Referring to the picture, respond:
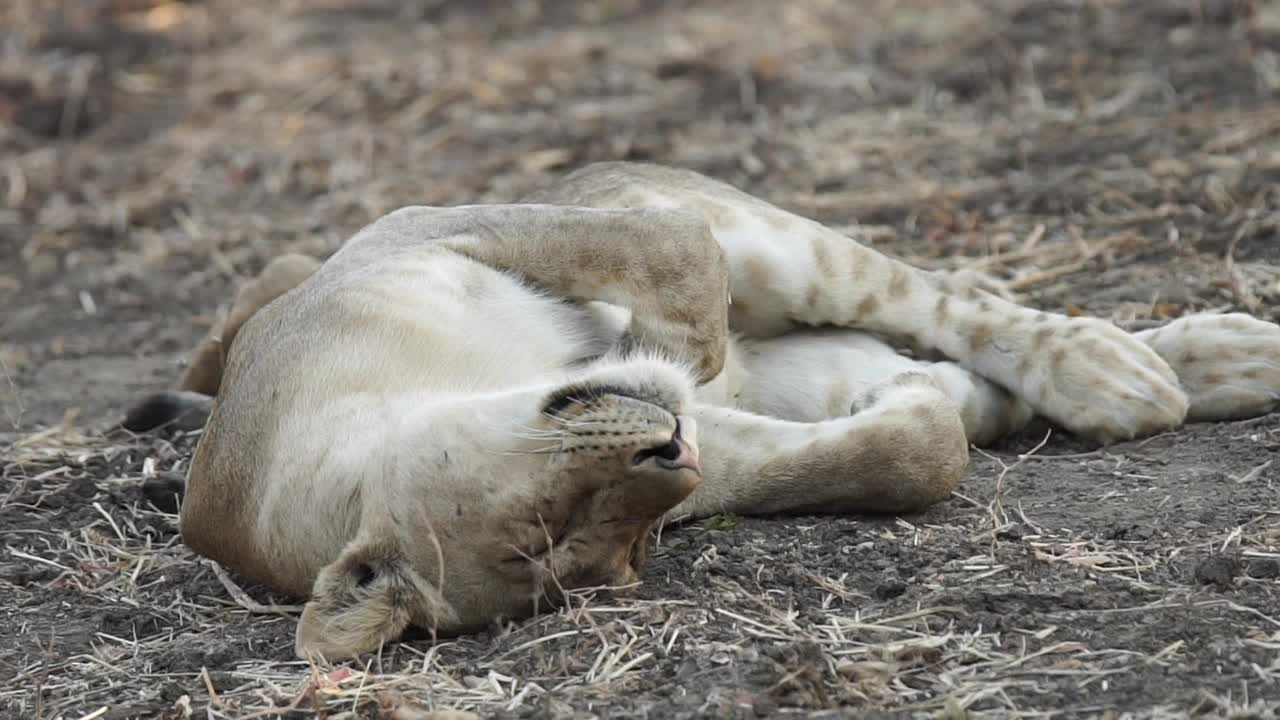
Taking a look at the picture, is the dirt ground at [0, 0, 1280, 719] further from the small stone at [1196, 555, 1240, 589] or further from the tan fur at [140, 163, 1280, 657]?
the tan fur at [140, 163, 1280, 657]

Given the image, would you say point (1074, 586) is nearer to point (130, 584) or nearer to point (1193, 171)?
point (130, 584)

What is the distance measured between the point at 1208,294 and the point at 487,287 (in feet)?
8.08

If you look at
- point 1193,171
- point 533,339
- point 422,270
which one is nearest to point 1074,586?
point 533,339

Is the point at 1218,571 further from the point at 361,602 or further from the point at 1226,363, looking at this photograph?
the point at 361,602

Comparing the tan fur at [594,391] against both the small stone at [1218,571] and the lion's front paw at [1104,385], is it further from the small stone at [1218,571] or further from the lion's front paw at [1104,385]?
the small stone at [1218,571]

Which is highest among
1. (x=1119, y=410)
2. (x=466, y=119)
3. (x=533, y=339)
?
(x=533, y=339)

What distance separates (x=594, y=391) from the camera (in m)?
3.50

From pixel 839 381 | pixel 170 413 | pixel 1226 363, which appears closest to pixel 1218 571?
pixel 1226 363

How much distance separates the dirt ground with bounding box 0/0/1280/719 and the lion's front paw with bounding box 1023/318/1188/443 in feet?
0.34

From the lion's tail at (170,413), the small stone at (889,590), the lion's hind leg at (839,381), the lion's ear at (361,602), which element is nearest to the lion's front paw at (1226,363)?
the lion's hind leg at (839,381)

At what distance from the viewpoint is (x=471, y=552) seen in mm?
3498

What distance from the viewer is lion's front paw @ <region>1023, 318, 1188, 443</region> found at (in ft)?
15.2

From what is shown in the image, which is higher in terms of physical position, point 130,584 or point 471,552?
point 471,552

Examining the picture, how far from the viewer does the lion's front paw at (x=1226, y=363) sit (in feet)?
15.4
